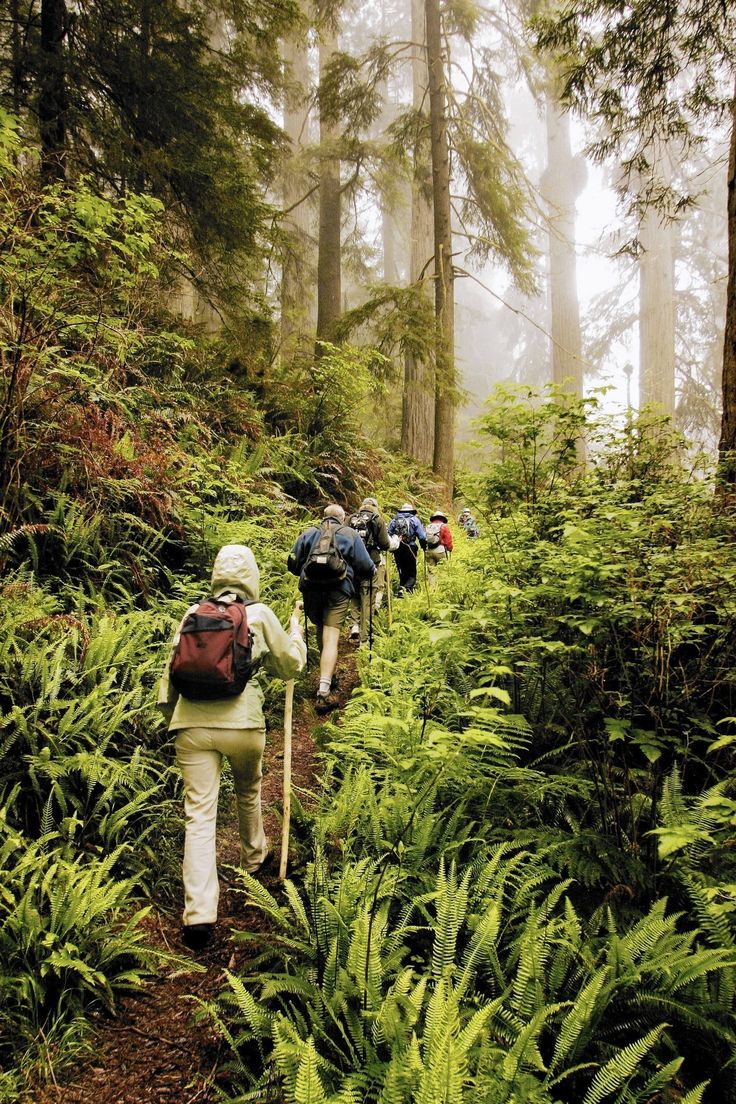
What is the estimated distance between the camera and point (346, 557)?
18.6 feet

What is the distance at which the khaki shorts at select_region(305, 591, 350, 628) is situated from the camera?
570cm

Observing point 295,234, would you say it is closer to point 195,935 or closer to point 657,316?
point 657,316

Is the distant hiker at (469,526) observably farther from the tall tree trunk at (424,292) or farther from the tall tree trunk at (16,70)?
the tall tree trunk at (16,70)

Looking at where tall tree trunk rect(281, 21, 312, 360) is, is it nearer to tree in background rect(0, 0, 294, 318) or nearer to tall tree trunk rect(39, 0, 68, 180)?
tree in background rect(0, 0, 294, 318)

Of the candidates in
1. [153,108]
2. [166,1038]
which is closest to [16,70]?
[153,108]

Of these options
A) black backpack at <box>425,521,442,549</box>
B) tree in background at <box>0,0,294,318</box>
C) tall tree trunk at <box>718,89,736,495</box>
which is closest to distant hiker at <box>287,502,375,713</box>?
tall tree trunk at <box>718,89,736,495</box>

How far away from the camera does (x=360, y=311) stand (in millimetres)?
11148

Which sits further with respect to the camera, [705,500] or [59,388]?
[59,388]

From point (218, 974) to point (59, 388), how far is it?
5.61 metres

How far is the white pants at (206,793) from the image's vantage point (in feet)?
9.43

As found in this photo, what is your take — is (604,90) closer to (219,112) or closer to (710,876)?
(219,112)

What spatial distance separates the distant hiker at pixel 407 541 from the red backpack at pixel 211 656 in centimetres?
531

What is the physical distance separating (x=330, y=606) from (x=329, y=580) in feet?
1.20

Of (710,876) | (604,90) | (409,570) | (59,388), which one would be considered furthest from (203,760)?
(604,90)
